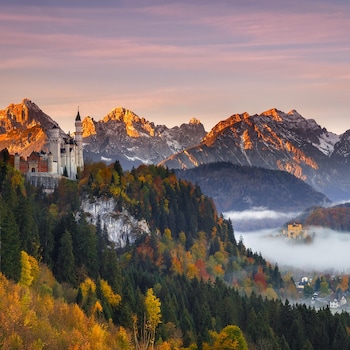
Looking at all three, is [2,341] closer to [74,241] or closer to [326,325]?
[74,241]

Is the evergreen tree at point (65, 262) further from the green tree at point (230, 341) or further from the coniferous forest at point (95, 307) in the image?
the green tree at point (230, 341)

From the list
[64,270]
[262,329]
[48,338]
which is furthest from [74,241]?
[48,338]

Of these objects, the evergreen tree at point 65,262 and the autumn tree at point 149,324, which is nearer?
the autumn tree at point 149,324

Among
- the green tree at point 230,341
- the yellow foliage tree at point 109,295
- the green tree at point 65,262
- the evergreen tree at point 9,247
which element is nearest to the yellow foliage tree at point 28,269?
the evergreen tree at point 9,247

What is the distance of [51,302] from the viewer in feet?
444

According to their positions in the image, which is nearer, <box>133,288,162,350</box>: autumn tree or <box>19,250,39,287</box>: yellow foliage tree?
<box>19,250,39,287</box>: yellow foliage tree

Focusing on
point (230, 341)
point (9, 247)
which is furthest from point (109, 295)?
point (9, 247)

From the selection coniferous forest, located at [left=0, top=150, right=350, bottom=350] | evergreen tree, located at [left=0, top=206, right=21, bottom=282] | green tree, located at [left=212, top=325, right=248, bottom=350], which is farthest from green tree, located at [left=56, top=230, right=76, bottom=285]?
green tree, located at [left=212, top=325, right=248, bottom=350]

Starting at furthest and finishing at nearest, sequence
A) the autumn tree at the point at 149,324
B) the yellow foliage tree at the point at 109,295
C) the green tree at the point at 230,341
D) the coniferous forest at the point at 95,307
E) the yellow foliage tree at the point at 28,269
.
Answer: the yellow foliage tree at the point at 109,295
the green tree at the point at 230,341
the autumn tree at the point at 149,324
the yellow foliage tree at the point at 28,269
the coniferous forest at the point at 95,307

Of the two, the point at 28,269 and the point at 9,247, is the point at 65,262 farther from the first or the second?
the point at 9,247

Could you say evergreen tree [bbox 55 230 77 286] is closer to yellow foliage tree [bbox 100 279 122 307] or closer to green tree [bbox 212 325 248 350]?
yellow foliage tree [bbox 100 279 122 307]

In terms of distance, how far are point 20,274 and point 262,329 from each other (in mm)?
62057

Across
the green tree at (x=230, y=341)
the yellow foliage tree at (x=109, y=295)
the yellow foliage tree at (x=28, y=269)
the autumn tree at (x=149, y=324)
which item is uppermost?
the yellow foliage tree at (x=28, y=269)

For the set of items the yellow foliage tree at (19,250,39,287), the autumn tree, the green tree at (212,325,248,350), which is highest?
the yellow foliage tree at (19,250,39,287)
